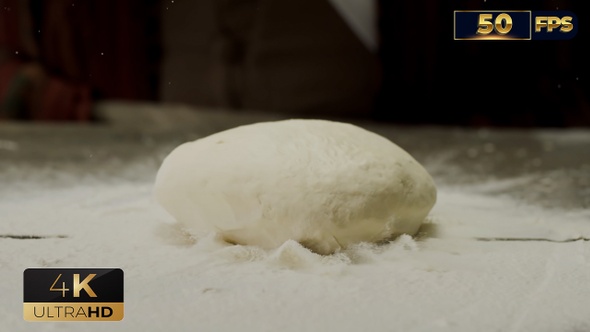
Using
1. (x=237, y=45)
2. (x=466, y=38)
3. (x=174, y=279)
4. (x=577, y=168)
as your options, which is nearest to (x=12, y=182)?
Answer: (x=174, y=279)

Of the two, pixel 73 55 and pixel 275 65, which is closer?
pixel 73 55

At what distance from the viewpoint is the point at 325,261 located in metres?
0.53

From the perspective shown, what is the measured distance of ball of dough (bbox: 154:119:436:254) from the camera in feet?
1.82

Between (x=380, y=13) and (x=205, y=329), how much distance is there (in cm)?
94

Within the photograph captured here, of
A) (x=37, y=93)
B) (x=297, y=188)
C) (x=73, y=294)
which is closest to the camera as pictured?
(x=73, y=294)

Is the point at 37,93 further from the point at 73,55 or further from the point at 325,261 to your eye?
the point at 325,261

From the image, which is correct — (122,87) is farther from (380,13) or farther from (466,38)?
(466,38)

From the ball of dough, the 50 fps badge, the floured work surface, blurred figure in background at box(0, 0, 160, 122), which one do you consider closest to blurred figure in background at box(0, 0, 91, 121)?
blurred figure in background at box(0, 0, 160, 122)

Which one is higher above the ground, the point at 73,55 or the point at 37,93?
the point at 73,55

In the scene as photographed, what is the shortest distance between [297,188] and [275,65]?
153 cm

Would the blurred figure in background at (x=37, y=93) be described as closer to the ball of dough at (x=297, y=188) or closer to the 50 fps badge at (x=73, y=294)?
the ball of dough at (x=297, y=188)

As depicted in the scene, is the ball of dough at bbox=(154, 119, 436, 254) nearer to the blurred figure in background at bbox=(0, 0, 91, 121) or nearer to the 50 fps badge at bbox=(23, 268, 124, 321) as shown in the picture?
the 50 fps badge at bbox=(23, 268, 124, 321)

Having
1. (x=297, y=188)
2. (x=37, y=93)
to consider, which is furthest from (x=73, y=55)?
(x=297, y=188)

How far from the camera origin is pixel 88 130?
164 cm
